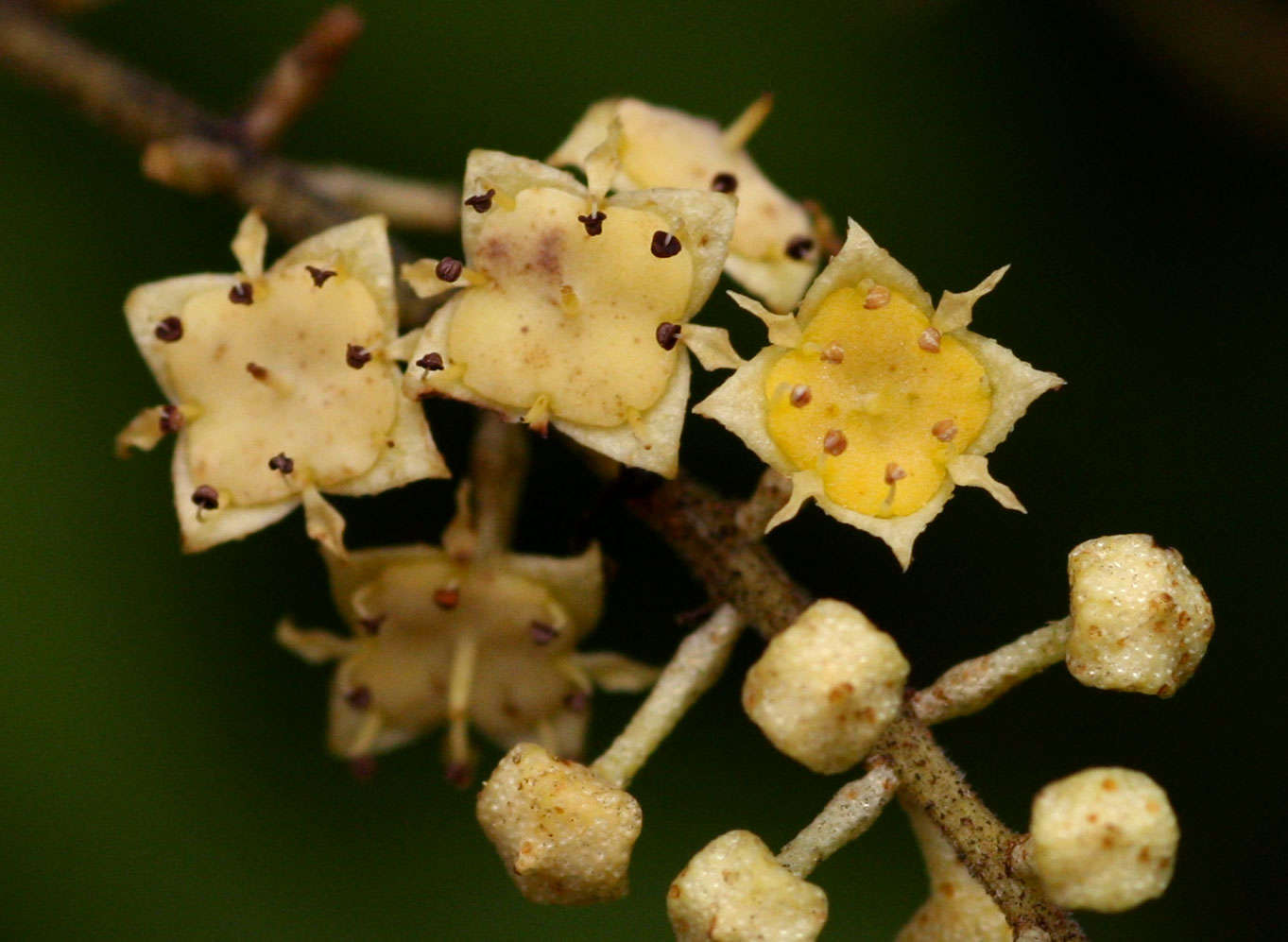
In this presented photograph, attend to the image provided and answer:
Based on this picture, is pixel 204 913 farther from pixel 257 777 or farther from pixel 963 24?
pixel 963 24

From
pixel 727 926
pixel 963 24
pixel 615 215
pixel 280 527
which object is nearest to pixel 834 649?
pixel 727 926

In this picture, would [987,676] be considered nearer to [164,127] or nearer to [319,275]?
[319,275]

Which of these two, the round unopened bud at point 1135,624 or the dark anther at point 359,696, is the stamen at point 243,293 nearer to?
the dark anther at point 359,696

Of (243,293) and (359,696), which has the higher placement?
(243,293)

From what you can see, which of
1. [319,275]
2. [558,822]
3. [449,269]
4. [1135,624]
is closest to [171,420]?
[319,275]

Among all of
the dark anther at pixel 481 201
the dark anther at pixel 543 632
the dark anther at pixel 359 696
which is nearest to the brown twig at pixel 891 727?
the dark anther at pixel 543 632

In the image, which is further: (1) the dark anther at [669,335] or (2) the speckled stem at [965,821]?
(1) the dark anther at [669,335]
